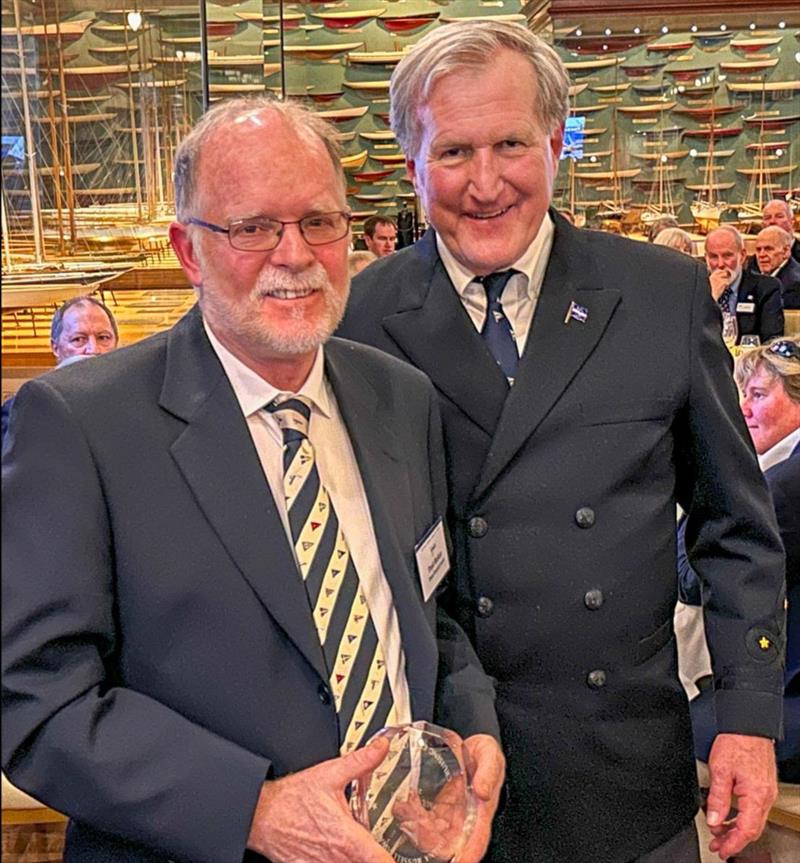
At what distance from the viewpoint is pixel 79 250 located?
17.8 ft

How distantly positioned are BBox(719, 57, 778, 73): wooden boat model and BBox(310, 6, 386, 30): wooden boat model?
13.3 ft

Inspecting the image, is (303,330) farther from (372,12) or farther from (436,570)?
(372,12)

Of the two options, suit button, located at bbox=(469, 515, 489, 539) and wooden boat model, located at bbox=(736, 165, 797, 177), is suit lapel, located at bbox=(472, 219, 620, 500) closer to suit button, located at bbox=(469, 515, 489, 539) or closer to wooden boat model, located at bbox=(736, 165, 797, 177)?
suit button, located at bbox=(469, 515, 489, 539)

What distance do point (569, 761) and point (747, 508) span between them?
42cm

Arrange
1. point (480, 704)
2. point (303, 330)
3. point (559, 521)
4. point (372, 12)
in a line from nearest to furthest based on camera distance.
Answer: point (303, 330) → point (480, 704) → point (559, 521) → point (372, 12)

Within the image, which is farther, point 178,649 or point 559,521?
point 559,521

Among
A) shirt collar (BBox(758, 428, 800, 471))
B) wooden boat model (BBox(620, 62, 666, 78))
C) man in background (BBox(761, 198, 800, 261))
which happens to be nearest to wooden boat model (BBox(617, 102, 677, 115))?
wooden boat model (BBox(620, 62, 666, 78))

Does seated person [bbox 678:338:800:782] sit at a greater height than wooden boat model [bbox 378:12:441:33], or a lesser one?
lesser

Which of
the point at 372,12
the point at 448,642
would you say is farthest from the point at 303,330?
the point at 372,12

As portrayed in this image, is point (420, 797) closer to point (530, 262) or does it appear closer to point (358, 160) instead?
point (530, 262)

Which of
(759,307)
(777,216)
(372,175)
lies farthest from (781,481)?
(372,175)

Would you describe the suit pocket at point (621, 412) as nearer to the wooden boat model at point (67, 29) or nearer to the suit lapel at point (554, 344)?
the suit lapel at point (554, 344)

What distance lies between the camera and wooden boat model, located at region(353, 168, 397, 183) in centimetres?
1320

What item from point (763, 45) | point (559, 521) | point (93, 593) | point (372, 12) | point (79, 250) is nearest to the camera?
point (93, 593)
